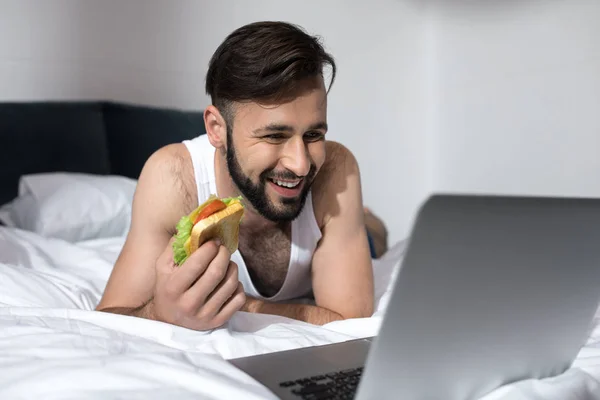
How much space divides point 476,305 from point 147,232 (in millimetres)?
1008

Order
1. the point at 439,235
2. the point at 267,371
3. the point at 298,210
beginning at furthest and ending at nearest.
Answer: the point at 298,210 → the point at 267,371 → the point at 439,235

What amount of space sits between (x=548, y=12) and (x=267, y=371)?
284 centimetres

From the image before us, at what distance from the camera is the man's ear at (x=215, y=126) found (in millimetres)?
1639

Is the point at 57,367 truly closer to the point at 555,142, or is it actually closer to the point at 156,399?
the point at 156,399

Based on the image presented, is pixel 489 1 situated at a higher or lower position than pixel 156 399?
higher

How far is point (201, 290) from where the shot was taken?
1.27m

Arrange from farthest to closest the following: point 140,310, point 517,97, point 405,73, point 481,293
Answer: point 405,73 → point 517,97 → point 140,310 → point 481,293

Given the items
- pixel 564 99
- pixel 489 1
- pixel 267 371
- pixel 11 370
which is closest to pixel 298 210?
pixel 267 371

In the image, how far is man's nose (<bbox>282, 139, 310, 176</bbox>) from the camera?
1.49m

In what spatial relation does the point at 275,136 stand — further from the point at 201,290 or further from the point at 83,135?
the point at 83,135

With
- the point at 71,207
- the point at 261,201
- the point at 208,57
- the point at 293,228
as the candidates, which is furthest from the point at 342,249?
the point at 208,57

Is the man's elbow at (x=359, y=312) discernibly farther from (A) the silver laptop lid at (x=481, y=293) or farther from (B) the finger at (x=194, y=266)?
(A) the silver laptop lid at (x=481, y=293)

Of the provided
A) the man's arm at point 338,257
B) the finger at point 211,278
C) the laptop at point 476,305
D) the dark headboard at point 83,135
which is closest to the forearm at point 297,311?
the man's arm at point 338,257

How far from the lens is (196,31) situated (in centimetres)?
324
